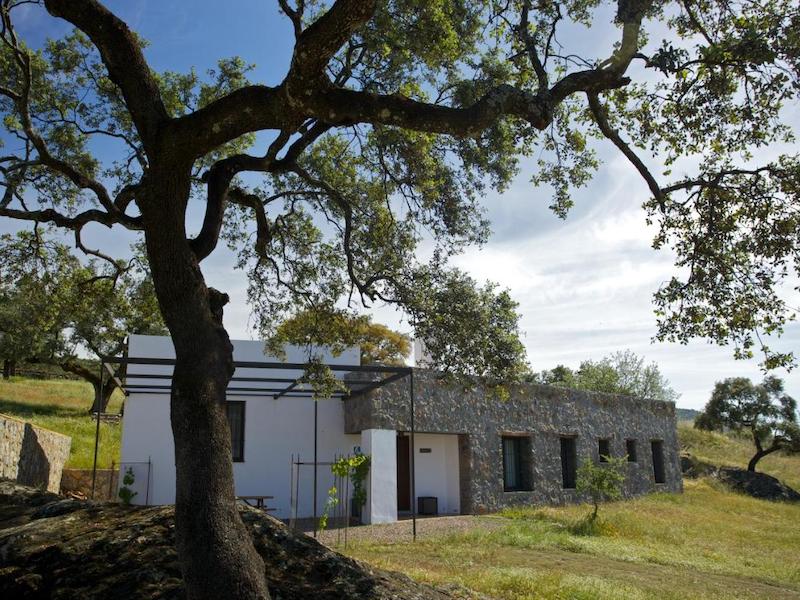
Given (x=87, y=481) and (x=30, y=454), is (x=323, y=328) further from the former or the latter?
(x=87, y=481)

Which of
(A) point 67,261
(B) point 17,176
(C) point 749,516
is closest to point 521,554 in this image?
(A) point 67,261

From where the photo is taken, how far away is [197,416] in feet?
13.6

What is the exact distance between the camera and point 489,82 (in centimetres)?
756

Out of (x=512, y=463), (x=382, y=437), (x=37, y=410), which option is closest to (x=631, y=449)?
(x=512, y=463)

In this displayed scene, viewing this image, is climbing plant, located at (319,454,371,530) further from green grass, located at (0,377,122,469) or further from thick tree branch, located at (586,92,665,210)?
green grass, located at (0,377,122,469)

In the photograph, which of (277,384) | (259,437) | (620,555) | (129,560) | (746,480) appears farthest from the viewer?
(746,480)

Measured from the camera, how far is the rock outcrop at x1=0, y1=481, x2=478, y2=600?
4406 mm

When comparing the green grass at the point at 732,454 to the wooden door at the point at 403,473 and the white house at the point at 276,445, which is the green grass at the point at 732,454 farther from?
the white house at the point at 276,445

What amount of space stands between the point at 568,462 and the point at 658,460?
575 cm

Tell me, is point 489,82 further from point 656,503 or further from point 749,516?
point 749,516

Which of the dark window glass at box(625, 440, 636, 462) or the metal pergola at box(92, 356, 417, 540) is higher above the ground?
the metal pergola at box(92, 356, 417, 540)

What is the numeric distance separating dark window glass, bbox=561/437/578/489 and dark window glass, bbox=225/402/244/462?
9.90m

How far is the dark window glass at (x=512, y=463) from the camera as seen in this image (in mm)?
18906

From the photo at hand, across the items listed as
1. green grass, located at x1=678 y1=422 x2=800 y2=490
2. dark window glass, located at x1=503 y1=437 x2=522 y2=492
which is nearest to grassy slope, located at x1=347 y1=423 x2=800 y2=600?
dark window glass, located at x1=503 y1=437 x2=522 y2=492
